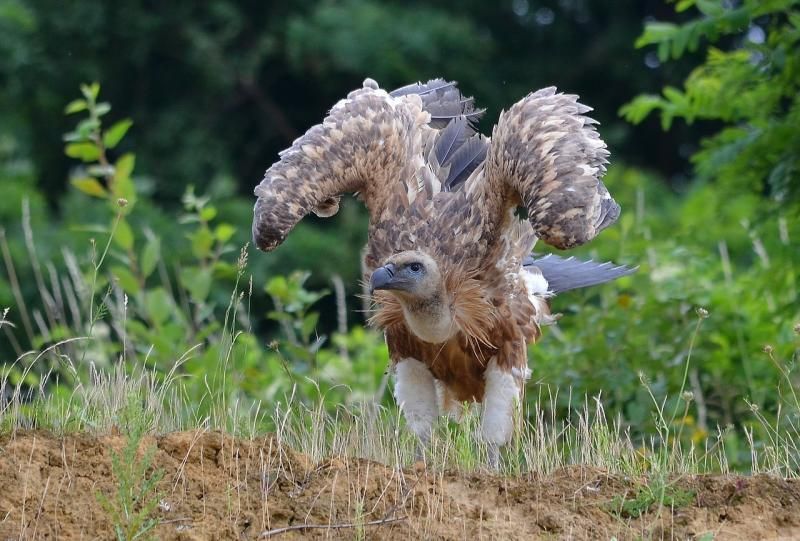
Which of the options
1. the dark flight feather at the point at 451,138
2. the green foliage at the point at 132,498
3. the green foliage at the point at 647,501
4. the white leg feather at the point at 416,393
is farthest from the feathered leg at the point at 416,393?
the green foliage at the point at 132,498

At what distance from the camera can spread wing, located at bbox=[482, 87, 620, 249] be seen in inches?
212

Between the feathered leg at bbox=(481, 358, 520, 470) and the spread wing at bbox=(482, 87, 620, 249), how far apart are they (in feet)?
2.23

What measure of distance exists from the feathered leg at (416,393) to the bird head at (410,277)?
487 mm

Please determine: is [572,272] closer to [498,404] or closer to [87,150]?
[498,404]

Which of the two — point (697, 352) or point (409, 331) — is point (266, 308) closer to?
point (697, 352)

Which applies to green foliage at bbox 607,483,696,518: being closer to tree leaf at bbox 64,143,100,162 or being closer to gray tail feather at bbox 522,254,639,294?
gray tail feather at bbox 522,254,639,294

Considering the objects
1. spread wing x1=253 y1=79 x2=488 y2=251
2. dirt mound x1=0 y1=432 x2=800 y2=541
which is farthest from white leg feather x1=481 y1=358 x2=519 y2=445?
dirt mound x1=0 y1=432 x2=800 y2=541

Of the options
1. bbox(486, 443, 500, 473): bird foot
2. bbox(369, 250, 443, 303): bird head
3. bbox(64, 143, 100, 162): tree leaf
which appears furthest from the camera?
bbox(64, 143, 100, 162): tree leaf

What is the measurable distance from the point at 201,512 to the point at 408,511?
61 cm

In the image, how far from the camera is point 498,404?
5875 millimetres

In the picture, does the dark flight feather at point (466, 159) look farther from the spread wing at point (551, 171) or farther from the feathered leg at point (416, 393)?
the feathered leg at point (416, 393)

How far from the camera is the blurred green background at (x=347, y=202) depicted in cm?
704

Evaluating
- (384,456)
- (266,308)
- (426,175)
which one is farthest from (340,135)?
(266,308)

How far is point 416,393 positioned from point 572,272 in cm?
112
